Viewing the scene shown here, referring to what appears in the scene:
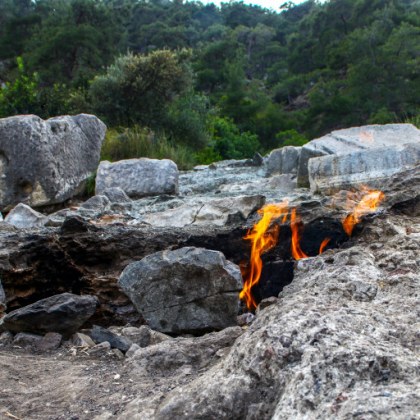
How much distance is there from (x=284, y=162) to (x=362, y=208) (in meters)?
5.86

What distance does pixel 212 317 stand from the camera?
3186 mm

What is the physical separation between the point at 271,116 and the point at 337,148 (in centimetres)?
1877

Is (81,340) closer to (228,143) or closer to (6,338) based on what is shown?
(6,338)

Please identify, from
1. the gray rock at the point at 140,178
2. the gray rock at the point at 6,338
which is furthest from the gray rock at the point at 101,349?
the gray rock at the point at 140,178

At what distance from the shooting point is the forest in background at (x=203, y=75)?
13656 mm

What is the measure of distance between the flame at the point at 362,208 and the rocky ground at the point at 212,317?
4 cm

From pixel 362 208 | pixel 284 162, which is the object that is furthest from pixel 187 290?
pixel 284 162

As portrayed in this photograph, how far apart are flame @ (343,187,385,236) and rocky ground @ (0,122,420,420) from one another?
0.04 meters

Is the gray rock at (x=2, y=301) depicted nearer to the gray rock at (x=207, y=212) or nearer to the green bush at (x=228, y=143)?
the gray rock at (x=207, y=212)

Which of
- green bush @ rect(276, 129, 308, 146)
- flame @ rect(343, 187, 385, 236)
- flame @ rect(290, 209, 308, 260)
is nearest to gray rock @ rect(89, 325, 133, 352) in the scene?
flame @ rect(290, 209, 308, 260)

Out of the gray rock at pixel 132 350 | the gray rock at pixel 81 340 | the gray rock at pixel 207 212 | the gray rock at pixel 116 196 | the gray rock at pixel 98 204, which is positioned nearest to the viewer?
the gray rock at pixel 132 350

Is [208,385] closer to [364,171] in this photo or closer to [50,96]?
[364,171]

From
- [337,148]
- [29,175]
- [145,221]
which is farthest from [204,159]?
[145,221]

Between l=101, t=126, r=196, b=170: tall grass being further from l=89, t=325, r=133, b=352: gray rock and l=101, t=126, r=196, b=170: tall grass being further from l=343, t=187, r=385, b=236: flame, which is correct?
l=89, t=325, r=133, b=352: gray rock
